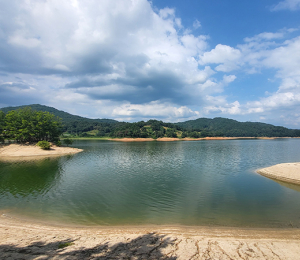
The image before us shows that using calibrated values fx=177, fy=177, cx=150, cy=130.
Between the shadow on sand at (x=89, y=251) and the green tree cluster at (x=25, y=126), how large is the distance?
2159 inches

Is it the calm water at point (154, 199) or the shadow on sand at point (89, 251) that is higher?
the shadow on sand at point (89, 251)

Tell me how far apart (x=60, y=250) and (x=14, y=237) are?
3.63 m

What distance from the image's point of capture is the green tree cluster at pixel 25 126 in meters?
53.6

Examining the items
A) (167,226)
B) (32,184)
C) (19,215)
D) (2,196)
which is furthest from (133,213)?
(32,184)

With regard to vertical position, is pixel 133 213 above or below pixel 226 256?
below

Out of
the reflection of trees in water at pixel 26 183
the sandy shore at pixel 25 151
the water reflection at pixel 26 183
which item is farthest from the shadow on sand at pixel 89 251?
the sandy shore at pixel 25 151

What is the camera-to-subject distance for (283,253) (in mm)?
8000

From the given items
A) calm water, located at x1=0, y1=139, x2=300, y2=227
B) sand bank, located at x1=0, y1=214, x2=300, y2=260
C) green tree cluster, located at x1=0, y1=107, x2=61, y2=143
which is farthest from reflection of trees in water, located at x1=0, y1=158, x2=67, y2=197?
green tree cluster, located at x1=0, y1=107, x2=61, y2=143

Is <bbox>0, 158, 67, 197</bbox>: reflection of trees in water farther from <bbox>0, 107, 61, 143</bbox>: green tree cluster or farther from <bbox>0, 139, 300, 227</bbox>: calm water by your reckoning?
<bbox>0, 107, 61, 143</bbox>: green tree cluster

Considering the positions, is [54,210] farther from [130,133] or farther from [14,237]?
[130,133]

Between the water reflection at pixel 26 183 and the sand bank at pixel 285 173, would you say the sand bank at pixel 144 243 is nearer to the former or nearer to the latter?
the water reflection at pixel 26 183

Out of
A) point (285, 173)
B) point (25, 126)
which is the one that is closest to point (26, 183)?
point (285, 173)

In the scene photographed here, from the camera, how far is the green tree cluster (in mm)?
53625

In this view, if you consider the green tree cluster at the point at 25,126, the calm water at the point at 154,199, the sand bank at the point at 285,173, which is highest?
the green tree cluster at the point at 25,126
